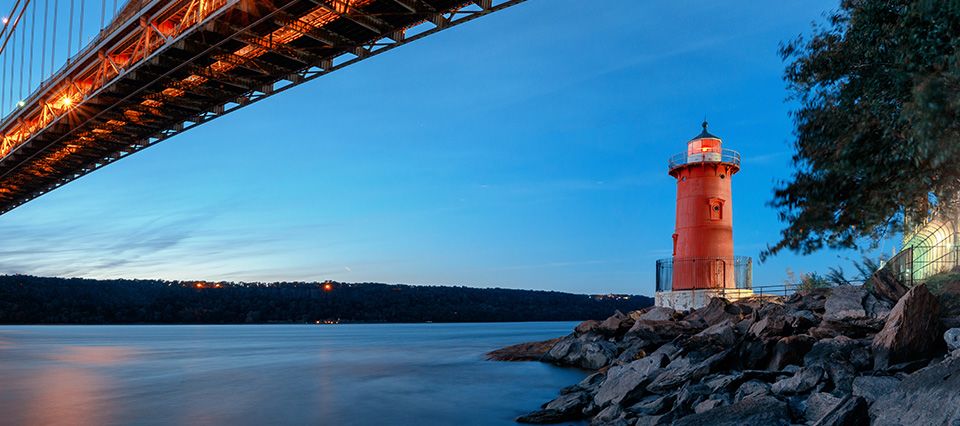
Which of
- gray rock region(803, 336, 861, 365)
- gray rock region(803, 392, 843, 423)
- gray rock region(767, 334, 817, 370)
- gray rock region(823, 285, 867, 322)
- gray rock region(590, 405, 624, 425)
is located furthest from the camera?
gray rock region(823, 285, 867, 322)

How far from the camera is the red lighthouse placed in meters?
24.1

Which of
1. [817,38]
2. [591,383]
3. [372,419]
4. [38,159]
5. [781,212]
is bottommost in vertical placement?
[372,419]

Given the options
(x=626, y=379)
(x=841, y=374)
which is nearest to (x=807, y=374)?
(x=841, y=374)

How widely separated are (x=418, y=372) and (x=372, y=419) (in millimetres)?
10472

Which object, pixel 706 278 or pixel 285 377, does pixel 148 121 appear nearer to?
pixel 285 377

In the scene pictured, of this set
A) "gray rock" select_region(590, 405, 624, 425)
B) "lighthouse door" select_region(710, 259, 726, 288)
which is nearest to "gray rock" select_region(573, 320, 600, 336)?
"lighthouse door" select_region(710, 259, 726, 288)

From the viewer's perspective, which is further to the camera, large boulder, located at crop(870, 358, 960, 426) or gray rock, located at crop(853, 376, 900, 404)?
gray rock, located at crop(853, 376, 900, 404)

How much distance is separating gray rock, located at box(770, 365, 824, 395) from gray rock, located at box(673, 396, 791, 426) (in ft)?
2.58

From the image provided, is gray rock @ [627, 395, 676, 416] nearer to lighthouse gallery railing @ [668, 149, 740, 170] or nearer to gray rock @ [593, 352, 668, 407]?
gray rock @ [593, 352, 668, 407]

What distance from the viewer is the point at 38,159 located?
25.2 m

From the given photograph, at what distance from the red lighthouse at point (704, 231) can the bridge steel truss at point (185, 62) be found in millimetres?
13883

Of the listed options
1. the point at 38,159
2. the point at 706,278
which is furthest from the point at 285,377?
the point at 706,278

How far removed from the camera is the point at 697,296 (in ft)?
78.7

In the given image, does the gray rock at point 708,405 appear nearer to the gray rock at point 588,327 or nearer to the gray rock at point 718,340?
the gray rock at point 718,340
